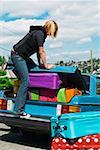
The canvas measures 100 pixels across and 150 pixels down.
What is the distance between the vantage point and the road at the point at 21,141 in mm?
7188

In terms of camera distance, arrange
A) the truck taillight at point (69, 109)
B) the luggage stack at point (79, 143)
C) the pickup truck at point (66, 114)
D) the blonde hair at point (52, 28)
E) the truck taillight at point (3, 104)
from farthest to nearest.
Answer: the truck taillight at point (3, 104) → the blonde hair at point (52, 28) → the truck taillight at point (69, 109) → the pickup truck at point (66, 114) → the luggage stack at point (79, 143)

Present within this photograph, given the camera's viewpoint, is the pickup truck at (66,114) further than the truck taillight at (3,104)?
No

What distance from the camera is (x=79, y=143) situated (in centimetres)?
578

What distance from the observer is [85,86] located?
7473 mm

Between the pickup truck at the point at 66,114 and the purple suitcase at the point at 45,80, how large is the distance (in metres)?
0.08

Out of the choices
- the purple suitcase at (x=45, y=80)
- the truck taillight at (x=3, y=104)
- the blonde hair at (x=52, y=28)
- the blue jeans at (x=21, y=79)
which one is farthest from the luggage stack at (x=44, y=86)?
the blonde hair at (x=52, y=28)

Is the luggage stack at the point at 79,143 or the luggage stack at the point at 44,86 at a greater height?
the luggage stack at the point at 44,86

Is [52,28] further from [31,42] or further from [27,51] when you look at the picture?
[27,51]

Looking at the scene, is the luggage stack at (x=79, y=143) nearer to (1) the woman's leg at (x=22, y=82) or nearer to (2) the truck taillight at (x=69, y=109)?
(2) the truck taillight at (x=69, y=109)

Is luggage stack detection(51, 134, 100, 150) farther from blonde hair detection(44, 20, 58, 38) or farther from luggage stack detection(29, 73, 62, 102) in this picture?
blonde hair detection(44, 20, 58, 38)

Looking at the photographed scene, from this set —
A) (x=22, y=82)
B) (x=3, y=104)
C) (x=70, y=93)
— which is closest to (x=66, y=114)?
(x=70, y=93)

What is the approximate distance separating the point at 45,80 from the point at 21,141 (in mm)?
1492

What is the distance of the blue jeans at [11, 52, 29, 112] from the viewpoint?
23.4ft

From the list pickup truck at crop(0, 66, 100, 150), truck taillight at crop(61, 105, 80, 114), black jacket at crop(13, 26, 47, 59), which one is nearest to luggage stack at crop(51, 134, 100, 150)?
pickup truck at crop(0, 66, 100, 150)
